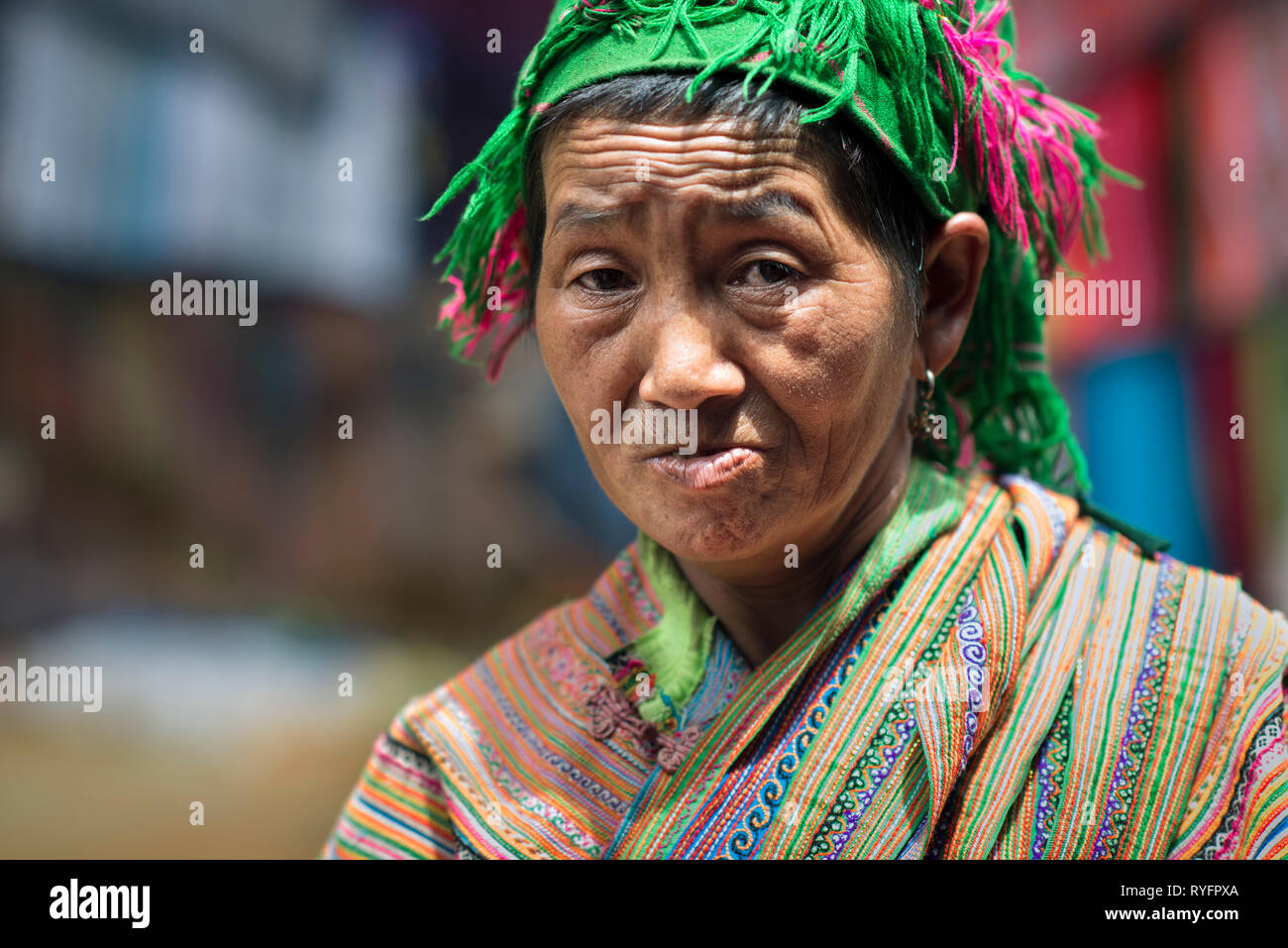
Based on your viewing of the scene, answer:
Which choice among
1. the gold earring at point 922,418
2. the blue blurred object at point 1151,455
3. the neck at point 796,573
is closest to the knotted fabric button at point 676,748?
the neck at point 796,573

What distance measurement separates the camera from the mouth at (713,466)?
142 cm

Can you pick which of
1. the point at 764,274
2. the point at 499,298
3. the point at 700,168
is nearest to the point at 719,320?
the point at 764,274

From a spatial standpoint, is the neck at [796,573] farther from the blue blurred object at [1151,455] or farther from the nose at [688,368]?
the blue blurred object at [1151,455]

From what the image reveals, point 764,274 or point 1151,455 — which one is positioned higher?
→ point 764,274

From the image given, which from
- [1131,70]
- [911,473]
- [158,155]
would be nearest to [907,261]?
[911,473]

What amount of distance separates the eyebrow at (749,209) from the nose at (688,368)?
13 cm

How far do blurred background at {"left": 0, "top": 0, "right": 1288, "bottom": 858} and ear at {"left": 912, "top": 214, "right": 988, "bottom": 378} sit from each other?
196 centimetres

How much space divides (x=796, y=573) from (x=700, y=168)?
59 centimetres

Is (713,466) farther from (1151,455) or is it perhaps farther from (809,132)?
(1151,455)

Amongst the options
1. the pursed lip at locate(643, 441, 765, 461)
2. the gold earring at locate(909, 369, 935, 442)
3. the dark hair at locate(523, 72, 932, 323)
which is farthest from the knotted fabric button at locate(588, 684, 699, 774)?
the dark hair at locate(523, 72, 932, 323)

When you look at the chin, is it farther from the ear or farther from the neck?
the ear

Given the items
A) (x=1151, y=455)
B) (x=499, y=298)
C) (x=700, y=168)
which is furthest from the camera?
(x=1151, y=455)

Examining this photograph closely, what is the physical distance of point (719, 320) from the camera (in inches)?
55.3
